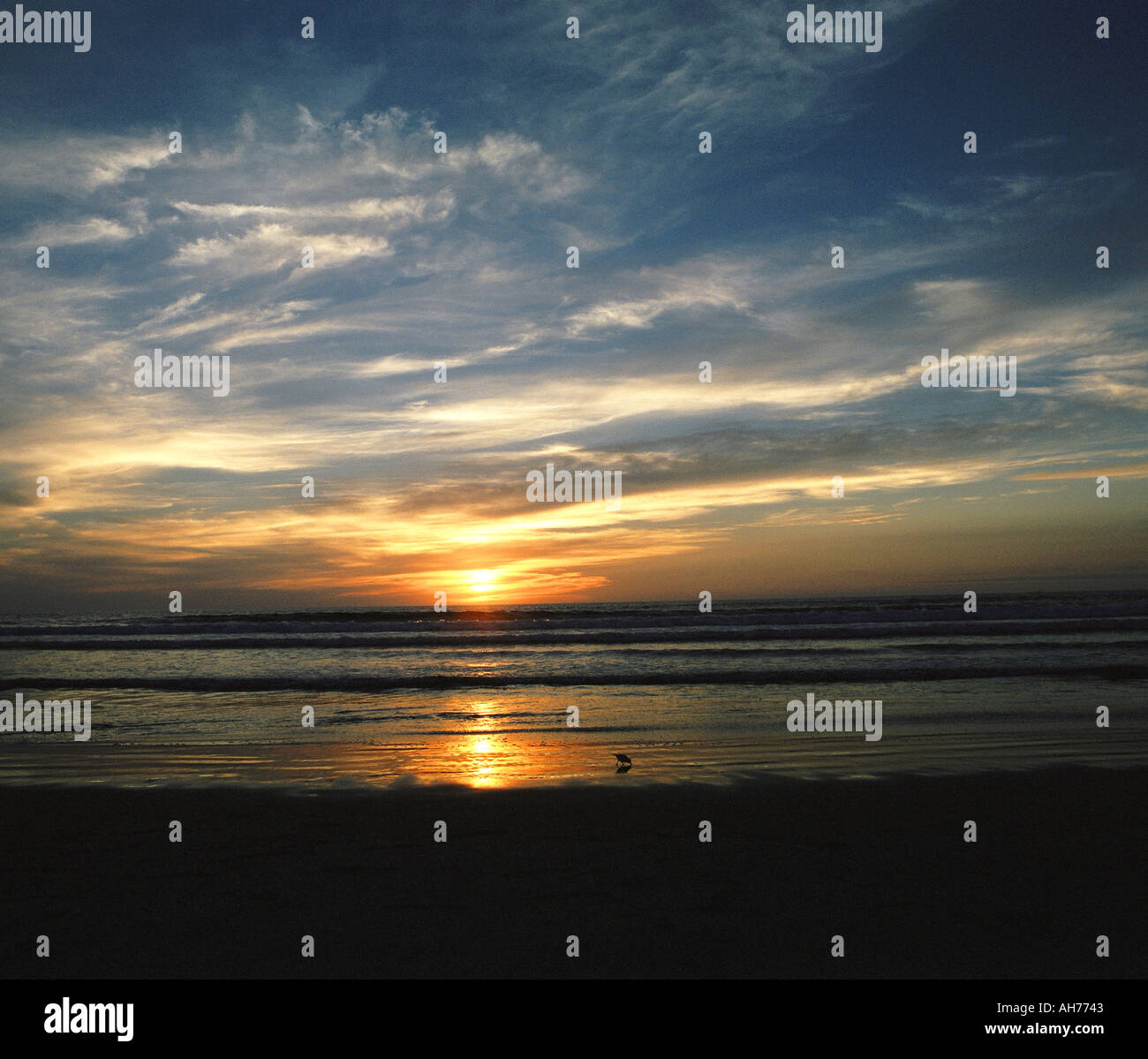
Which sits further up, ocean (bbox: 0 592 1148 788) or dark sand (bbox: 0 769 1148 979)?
dark sand (bbox: 0 769 1148 979)

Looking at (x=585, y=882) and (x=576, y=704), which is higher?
(x=585, y=882)

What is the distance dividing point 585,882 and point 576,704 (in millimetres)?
10895

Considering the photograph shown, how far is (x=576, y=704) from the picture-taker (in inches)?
666

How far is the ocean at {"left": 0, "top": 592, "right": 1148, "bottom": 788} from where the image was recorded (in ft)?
34.6

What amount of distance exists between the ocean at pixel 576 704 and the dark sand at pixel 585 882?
5.12 feet

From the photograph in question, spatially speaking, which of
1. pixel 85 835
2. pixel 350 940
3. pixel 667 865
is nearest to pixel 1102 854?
pixel 667 865

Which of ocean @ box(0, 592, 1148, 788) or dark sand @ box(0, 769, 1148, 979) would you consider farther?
ocean @ box(0, 592, 1148, 788)

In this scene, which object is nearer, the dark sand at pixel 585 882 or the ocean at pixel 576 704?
the dark sand at pixel 585 882

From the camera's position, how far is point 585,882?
6082mm

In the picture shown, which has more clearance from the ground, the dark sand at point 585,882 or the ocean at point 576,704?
the dark sand at point 585,882

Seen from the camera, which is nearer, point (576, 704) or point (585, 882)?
point (585, 882)

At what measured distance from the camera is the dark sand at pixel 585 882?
4.88 m

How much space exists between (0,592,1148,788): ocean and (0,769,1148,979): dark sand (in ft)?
5.12
